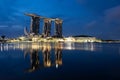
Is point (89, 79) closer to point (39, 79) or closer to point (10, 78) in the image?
point (39, 79)

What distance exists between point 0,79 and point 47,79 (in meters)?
3.84

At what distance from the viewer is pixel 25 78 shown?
18.8 meters

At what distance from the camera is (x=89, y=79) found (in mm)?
18672

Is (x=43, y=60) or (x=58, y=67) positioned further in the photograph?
(x=43, y=60)

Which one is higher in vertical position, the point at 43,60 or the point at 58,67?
the point at 43,60

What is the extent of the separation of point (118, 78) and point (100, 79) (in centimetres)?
153

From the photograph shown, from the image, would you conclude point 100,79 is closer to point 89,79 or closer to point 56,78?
point 89,79

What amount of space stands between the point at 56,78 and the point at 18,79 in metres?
3.15

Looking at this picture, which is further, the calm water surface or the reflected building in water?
the reflected building in water

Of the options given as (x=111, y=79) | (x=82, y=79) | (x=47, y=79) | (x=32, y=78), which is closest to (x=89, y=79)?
A: (x=82, y=79)

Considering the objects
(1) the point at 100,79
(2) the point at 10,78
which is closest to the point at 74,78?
(1) the point at 100,79

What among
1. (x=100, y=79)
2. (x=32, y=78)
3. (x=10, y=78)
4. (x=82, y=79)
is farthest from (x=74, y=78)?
(x=10, y=78)

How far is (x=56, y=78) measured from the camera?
62.6ft

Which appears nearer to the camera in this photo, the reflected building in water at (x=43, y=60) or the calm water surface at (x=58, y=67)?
the calm water surface at (x=58, y=67)
